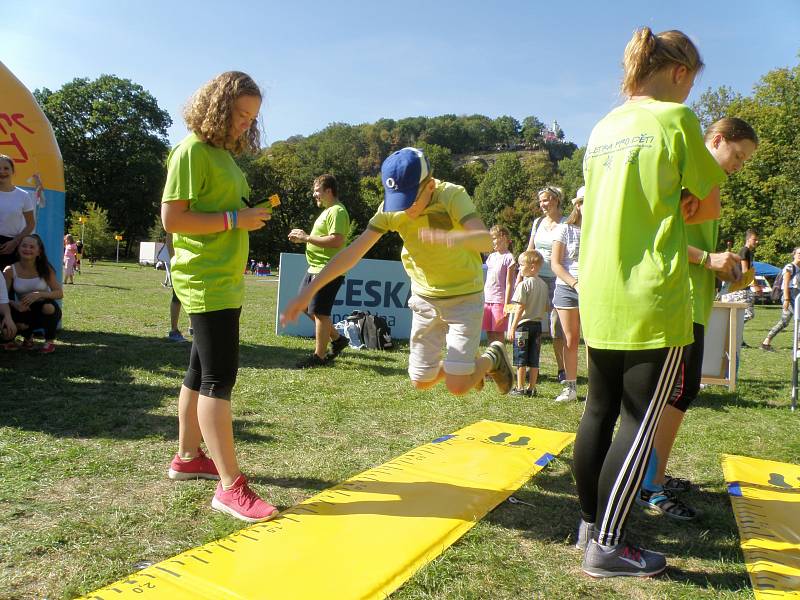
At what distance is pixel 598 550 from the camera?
2.58 metres

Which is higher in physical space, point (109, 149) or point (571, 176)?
point (571, 176)

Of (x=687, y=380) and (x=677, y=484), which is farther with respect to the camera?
(x=677, y=484)

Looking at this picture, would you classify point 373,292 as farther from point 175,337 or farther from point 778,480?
point 778,480

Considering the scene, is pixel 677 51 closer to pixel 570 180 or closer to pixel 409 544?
pixel 409 544

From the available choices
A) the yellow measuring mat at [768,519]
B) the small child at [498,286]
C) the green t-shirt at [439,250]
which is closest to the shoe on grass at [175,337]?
the small child at [498,286]

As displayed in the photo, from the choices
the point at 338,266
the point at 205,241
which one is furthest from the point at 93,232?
the point at 338,266

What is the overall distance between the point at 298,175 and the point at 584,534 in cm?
6019

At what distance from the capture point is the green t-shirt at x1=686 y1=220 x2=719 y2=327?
3.34 meters

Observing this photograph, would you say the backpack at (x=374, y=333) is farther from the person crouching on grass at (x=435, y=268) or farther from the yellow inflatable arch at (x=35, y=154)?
the person crouching on grass at (x=435, y=268)

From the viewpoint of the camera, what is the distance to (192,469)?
3449mm

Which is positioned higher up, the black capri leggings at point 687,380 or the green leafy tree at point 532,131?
the green leafy tree at point 532,131

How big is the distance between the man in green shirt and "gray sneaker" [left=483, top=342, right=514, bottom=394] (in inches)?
123

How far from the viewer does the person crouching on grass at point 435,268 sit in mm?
3115

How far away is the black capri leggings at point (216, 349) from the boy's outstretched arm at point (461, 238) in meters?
1.08
